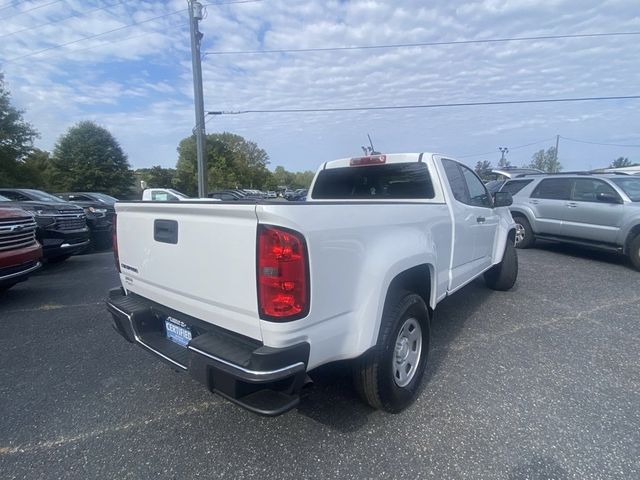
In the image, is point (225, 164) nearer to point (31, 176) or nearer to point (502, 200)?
point (31, 176)

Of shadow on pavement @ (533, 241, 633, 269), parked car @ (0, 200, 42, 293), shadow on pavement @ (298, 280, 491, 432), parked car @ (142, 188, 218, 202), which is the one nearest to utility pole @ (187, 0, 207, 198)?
parked car @ (142, 188, 218, 202)

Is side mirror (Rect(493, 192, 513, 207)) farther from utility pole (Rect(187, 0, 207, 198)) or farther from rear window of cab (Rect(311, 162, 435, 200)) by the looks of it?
utility pole (Rect(187, 0, 207, 198))

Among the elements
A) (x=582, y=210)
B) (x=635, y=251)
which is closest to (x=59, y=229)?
(x=582, y=210)

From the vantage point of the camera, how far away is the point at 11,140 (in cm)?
3169

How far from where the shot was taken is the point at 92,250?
31.5ft

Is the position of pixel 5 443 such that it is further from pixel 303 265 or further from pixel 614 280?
pixel 614 280

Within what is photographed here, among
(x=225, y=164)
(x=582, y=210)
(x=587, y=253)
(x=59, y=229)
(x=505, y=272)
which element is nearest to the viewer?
→ (x=505, y=272)

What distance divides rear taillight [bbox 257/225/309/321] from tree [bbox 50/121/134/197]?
4929 centimetres

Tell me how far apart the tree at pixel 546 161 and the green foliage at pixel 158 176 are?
209ft

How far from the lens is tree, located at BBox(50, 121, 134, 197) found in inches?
1671

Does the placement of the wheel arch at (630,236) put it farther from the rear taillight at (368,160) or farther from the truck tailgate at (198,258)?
the truck tailgate at (198,258)

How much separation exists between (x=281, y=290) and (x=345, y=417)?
129 centimetres

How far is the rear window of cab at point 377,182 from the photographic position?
3.55 m

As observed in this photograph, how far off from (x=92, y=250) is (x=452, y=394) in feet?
33.2
